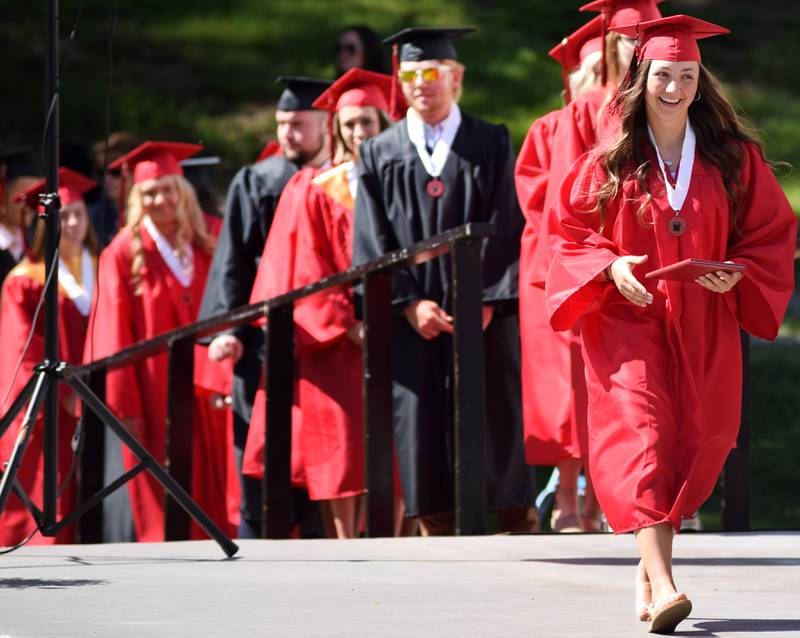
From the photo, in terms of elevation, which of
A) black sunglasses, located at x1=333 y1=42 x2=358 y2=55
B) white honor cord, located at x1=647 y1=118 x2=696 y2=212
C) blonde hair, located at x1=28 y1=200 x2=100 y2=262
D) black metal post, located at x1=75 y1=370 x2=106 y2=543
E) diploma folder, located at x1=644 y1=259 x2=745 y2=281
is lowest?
black metal post, located at x1=75 y1=370 x2=106 y2=543

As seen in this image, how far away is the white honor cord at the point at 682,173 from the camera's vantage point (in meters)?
5.09

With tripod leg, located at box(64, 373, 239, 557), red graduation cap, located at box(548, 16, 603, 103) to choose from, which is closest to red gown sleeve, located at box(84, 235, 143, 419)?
red graduation cap, located at box(548, 16, 603, 103)

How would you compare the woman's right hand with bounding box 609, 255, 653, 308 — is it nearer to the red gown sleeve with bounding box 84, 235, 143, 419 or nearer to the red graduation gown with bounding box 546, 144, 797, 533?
the red graduation gown with bounding box 546, 144, 797, 533

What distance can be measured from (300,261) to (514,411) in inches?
56.3

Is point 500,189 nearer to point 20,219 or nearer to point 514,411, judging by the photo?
point 514,411

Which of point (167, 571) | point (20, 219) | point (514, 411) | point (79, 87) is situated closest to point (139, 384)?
point (20, 219)

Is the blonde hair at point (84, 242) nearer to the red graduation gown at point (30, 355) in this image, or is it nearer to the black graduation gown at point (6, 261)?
the red graduation gown at point (30, 355)

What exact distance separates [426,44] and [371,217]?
2.60ft

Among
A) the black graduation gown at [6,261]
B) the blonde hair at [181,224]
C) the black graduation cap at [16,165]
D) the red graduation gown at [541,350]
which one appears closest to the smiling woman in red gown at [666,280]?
the red graduation gown at [541,350]

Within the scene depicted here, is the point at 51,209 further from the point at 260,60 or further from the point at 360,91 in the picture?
the point at 260,60

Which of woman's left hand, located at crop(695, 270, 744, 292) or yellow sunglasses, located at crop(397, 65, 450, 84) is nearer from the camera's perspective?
woman's left hand, located at crop(695, 270, 744, 292)

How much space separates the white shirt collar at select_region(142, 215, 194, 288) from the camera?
31.6 feet

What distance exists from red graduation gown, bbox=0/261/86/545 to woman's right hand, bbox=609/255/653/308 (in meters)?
5.24

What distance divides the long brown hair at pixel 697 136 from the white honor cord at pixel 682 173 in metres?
0.03
